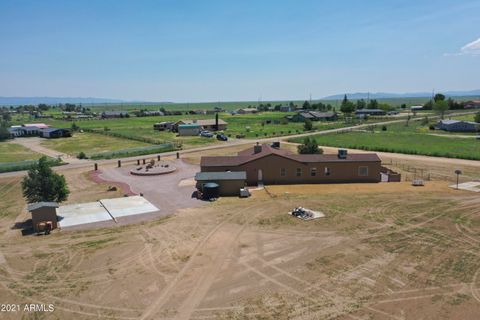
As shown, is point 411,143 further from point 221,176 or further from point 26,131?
point 26,131

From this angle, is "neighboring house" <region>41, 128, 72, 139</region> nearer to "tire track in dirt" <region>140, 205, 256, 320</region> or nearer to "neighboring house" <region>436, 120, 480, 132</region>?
"tire track in dirt" <region>140, 205, 256, 320</region>

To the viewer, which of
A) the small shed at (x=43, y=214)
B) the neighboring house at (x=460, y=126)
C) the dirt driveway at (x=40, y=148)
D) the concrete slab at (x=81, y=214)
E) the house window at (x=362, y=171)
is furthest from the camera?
the neighboring house at (x=460, y=126)

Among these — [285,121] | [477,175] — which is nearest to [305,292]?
[477,175]

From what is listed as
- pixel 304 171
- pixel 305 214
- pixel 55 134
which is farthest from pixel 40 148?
pixel 305 214

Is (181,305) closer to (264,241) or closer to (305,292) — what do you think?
(305,292)

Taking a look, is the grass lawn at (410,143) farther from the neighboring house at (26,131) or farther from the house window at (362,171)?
the neighboring house at (26,131)

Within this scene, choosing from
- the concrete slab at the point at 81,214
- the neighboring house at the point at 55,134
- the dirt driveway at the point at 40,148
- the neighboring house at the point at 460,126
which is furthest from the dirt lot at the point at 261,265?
the neighboring house at the point at 460,126
